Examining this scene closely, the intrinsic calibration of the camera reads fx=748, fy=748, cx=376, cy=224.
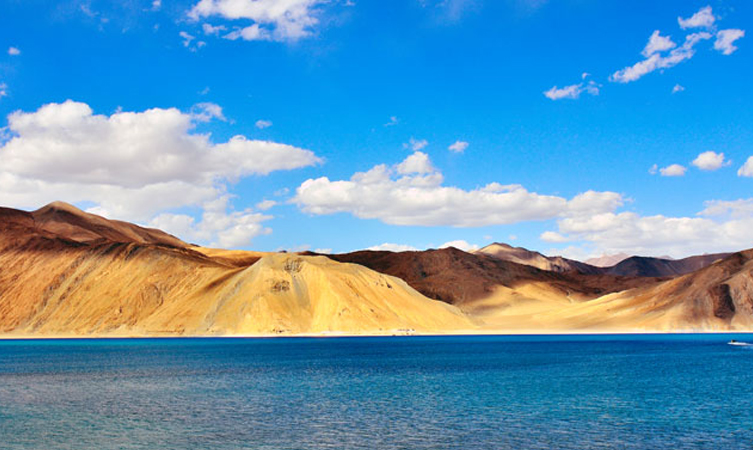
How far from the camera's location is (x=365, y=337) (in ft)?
601

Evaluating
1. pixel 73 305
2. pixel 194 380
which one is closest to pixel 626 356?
pixel 194 380

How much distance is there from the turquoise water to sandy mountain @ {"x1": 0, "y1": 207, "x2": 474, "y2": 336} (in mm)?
77626

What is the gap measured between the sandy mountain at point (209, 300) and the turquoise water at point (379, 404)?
77.6m

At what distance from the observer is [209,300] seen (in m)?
177

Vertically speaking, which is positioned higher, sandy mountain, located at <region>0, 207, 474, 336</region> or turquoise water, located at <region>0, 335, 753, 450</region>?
sandy mountain, located at <region>0, 207, 474, 336</region>

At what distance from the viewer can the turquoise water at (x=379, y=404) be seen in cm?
3741

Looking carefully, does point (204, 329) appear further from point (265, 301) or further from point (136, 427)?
point (136, 427)

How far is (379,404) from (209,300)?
435ft

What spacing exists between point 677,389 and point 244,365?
158ft

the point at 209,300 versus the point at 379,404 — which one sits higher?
the point at 209,300

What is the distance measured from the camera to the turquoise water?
37406 millimetres

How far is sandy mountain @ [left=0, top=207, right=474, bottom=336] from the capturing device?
169125 mm

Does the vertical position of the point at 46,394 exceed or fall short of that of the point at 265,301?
it falls short

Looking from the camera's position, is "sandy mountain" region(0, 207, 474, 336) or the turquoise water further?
"sandy mountain" region(0, 207, 474, 336)
